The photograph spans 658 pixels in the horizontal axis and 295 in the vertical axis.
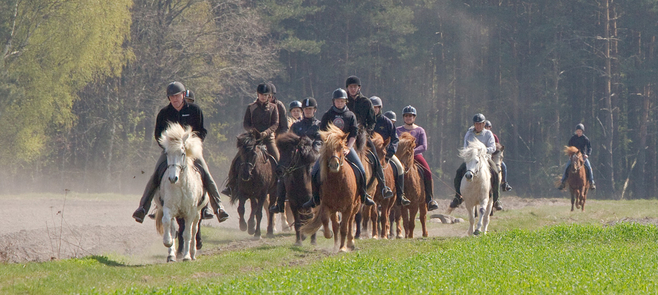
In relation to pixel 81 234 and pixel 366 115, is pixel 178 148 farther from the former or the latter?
pixel 81 234

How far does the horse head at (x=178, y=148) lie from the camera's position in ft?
38.7

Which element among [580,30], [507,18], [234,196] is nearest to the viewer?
[234,196]

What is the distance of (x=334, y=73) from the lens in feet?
180

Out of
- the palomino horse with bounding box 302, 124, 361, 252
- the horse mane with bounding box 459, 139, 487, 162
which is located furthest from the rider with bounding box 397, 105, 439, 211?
the palomino horse with bounding box 302, 124, 361, 252

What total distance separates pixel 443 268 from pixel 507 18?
44674 millimetres

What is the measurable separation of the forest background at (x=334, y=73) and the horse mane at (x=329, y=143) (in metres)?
25.2

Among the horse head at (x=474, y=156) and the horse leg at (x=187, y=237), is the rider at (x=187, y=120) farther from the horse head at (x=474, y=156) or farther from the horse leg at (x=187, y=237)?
the horse head at (x=474, y=156)

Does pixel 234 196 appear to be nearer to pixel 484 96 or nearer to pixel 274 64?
pixel 274 64

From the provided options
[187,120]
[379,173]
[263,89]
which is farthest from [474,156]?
[187,120]

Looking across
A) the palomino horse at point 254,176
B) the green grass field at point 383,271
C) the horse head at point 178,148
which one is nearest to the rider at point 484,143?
the green grass field at point 383,271

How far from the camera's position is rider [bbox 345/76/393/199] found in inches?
577

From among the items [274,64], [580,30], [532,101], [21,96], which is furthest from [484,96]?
[21,96]

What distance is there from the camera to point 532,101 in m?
52.0

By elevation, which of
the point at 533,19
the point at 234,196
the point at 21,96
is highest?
the point at 533,19
